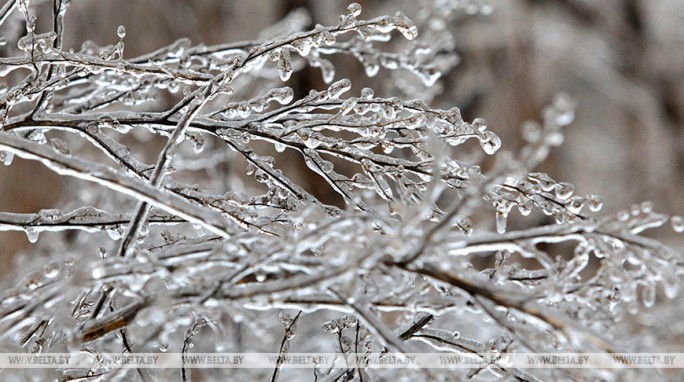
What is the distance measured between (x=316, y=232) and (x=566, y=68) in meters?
2.46

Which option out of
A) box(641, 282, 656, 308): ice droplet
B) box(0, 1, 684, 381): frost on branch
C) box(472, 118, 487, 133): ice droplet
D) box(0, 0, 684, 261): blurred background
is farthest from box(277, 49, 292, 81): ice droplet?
box(0, 0, 684, 261): blurred background

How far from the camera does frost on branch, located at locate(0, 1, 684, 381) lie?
292 mm

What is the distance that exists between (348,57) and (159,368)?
2.02 meters

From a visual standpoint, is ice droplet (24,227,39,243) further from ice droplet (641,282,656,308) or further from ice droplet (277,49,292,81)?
ice droplet (641,282,656,308)

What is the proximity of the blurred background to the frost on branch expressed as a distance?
1.68 metres

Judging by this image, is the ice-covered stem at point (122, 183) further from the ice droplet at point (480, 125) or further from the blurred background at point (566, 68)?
the blurred background at point (566, 68)

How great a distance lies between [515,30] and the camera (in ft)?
8.09

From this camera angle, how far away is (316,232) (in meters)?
0.29


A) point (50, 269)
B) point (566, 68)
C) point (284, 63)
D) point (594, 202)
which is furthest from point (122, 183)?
point (566, 68)

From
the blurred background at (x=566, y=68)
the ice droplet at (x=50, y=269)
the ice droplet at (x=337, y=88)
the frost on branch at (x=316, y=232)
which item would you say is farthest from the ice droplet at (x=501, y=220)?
the blurred background at (x=566, y=68)

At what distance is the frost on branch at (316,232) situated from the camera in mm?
292

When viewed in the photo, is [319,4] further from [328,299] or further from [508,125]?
[328,299]

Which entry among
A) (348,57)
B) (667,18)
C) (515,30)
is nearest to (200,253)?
(348,57)

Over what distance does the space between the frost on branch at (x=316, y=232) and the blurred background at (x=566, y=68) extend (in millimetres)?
1681
